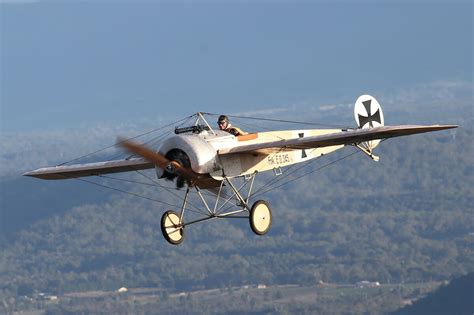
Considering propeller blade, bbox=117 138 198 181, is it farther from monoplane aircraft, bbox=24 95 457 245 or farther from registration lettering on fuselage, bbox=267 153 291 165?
registration lettering on fuselage, bbox=267 153 291 165

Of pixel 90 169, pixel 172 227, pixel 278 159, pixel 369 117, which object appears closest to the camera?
pixel 172 227

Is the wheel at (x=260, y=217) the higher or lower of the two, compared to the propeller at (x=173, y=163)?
lower

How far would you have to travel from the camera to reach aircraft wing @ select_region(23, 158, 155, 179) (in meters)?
48.1

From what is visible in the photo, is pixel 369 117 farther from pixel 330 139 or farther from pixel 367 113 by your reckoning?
pixel 330 139

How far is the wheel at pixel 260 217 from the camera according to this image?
45.6 meters

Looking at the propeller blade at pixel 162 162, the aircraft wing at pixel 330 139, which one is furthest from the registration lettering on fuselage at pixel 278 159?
the propeller blade at pixel 162 162

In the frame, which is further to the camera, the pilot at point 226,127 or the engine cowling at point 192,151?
the pilot at point 226,127

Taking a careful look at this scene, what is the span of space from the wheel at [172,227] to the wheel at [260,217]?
6.45ft

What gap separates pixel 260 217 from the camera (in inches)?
1807

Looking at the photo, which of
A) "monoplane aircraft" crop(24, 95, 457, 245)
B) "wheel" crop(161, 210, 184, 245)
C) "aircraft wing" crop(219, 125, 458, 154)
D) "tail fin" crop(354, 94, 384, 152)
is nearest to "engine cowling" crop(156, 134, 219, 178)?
"monoplane aircraft" crop(24, 95, 457, 245)

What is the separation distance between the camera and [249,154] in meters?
46.8

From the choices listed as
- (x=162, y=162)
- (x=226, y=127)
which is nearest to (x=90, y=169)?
(x=226, y=127)

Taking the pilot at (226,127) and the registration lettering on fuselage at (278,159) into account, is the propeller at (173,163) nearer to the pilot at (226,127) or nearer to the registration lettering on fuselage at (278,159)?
the pilot at (226,127)

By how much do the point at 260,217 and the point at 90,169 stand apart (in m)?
5.97
